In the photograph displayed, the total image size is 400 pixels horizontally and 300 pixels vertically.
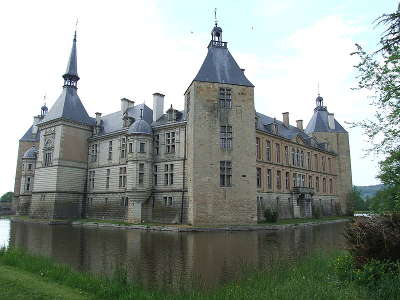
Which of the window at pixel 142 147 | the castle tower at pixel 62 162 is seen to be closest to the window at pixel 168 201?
the window at pixel 142 147

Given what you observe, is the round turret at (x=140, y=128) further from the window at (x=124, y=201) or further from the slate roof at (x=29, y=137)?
the slate roof at (x=29, y=137)

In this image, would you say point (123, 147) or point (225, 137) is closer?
point (225, 137)

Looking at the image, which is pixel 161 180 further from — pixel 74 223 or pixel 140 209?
pixel 74 223

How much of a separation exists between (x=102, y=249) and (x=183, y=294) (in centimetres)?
980

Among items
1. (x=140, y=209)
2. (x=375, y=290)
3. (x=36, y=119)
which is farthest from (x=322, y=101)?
(x=375, y=290)

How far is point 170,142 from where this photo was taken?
1356 inches

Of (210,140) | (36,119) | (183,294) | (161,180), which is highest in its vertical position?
(36,119)

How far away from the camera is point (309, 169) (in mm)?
48688

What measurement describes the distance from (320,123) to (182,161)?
109 feet

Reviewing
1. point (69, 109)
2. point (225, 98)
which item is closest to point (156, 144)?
point (225, 98)

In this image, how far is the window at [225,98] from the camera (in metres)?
31.8

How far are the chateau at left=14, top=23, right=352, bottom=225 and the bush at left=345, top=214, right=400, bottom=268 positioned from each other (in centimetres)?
2051

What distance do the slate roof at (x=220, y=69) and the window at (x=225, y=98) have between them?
0.99 meters

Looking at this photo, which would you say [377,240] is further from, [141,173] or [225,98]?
[141,173]
